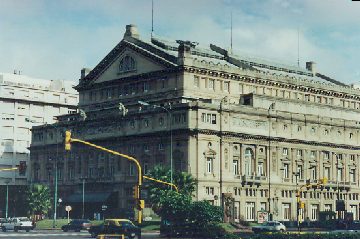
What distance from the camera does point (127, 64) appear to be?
12762 centimetres

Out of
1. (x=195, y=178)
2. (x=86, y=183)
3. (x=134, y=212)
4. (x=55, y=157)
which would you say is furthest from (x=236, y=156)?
(x=55, y=157)

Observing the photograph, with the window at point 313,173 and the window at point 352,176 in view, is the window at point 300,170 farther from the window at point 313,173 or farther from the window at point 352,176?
the window at point 352,176

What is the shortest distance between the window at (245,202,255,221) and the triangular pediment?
2581cm

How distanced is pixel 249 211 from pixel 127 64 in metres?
34.8

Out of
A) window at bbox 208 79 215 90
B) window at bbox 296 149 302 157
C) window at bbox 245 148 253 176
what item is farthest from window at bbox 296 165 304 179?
window at bbox 208 79 215 90

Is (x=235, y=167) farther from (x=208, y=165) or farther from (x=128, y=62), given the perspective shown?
(x=128, y=62)

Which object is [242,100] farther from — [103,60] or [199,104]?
[103,60]

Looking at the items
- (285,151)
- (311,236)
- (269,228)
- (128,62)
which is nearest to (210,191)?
(285,151)

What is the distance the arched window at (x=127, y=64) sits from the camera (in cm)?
12624

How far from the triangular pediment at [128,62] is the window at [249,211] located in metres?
25.8

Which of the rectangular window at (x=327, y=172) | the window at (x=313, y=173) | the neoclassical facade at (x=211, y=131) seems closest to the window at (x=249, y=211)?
the neoclassical facade at (x=211, y=131)

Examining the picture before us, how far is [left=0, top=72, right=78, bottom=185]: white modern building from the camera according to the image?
151000 millimetres

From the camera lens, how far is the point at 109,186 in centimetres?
12088

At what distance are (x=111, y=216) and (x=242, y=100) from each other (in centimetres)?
2952
